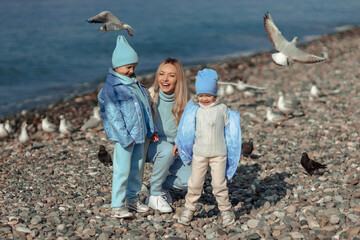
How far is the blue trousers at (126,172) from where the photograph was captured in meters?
4.96

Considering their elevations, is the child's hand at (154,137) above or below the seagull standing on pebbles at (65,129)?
above

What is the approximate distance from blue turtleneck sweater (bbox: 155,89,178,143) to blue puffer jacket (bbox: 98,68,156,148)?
488mm

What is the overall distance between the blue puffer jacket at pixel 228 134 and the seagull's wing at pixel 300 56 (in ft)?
3.61

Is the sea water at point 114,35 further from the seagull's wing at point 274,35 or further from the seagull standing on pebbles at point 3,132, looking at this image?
the seagull's wing at point 274,35

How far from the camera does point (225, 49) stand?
1022 inches

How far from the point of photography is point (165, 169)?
17.6ft

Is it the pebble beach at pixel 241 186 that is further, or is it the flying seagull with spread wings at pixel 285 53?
the flying seagull with spread wings at pixel 285 53

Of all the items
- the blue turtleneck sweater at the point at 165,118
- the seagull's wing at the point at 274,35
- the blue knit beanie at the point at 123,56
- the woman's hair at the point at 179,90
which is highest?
the seagull's wing at the point at 274,35

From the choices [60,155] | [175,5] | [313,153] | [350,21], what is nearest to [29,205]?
[60,155]

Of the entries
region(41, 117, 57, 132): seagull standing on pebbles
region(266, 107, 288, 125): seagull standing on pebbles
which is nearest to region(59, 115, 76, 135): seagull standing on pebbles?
region(41, 117, 57, 132): seagull standing on pebbles

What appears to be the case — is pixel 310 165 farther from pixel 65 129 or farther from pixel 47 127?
pixel 47 127

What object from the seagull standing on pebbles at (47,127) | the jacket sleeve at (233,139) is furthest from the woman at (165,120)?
the seagull standing on pebbles at (47,127)

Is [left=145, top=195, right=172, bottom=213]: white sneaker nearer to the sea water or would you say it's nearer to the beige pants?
the beige pants

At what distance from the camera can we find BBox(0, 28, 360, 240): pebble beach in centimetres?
491
